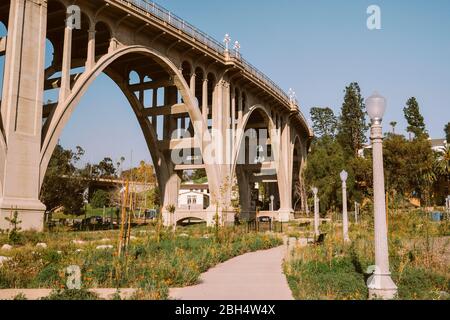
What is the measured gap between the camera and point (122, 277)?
854 centimetres

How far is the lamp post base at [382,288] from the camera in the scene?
22.9ft

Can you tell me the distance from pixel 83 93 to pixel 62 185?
18.2 meters

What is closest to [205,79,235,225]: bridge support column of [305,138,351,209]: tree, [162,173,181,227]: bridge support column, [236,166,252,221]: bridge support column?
[162,173,181,227]: bridge support column

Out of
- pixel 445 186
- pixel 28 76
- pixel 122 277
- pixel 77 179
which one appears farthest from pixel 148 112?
pixel 445 186

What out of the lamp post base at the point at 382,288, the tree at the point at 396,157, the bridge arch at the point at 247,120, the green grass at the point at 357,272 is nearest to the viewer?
the lamp post base at the point at 382,288

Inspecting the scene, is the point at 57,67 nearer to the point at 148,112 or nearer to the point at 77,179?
the point at 148,112

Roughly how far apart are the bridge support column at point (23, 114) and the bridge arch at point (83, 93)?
975 mm

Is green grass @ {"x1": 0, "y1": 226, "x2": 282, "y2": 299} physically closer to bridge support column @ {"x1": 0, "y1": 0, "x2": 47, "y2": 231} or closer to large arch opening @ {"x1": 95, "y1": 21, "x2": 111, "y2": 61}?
bridge support column @ {"x1": 0, "y1": 0, "x2": 47, "y2": 231}

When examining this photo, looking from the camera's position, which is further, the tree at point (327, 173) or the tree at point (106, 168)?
the tree at point (106, 168)

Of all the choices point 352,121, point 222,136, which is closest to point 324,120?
point 352,121

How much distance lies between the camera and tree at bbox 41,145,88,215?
121ft

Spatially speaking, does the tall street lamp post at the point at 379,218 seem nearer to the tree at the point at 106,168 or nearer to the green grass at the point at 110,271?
the green grass at the point at 110,271

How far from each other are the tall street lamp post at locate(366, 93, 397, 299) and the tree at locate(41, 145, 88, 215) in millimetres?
33643

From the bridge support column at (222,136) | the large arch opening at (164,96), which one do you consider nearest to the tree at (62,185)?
the large arch opening at (164,96)
